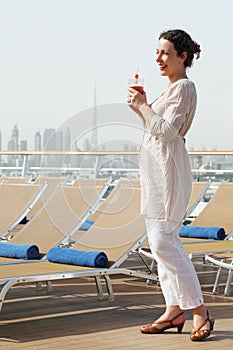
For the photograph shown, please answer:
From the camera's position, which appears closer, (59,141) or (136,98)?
(136,98)

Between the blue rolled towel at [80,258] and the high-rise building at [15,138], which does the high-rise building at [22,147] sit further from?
the blue rolled towel at [80,258]

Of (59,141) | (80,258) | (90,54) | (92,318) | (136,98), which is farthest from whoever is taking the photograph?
(90,54)

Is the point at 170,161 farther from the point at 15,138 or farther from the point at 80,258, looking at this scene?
the point at 15,138

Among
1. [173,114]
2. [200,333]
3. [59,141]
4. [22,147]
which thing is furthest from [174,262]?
[22,147]

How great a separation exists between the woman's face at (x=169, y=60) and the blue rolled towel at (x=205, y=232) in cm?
253

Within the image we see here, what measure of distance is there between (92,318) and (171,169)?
1.02 m

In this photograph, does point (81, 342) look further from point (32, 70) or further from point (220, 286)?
point (32, 70)

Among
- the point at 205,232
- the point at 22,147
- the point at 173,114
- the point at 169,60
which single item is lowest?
the point at 22,147

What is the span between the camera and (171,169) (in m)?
3.65

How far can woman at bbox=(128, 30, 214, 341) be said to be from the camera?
3619 millimetres

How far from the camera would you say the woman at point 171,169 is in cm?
362

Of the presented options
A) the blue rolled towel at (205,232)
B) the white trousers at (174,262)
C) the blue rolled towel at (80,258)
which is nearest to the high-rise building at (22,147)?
the blue rolled towel at (205,232)

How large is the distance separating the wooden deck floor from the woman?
20 cm

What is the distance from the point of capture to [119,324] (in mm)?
4082
